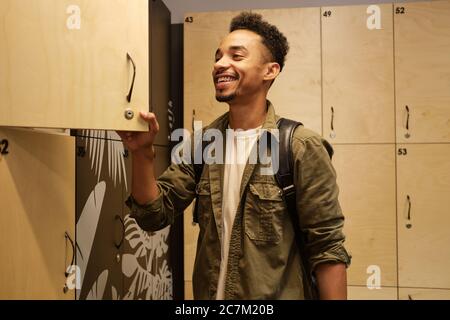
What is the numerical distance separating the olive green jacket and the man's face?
147 millimetres

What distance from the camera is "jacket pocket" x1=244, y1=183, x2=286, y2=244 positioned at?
3.85 feet

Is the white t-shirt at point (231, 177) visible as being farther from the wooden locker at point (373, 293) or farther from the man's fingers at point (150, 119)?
the wooden locker at point (373, 293)

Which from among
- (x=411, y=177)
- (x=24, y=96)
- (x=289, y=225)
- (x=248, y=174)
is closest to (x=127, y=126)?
(x=24, y=96)

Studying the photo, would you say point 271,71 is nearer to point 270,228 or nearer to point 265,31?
point 265,31

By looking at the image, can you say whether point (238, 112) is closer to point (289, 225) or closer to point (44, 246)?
point (289, 225)

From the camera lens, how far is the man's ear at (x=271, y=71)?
139 cm

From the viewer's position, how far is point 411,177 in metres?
2.46

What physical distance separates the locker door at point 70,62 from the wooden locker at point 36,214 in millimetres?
119

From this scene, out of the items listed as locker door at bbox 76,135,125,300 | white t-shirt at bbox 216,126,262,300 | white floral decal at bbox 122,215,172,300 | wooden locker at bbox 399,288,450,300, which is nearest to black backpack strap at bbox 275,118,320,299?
white t-shirt at bbox 216,126,262,300

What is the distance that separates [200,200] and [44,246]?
46 cm

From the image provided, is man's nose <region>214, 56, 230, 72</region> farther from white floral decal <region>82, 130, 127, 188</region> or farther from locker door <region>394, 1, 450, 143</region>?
locker door <region>394, 1, 450, 143</region>

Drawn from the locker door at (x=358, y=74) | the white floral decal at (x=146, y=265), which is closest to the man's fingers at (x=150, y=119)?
the white floral decal at (x=146, y=265)

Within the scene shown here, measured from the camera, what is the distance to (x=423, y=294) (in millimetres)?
2430
